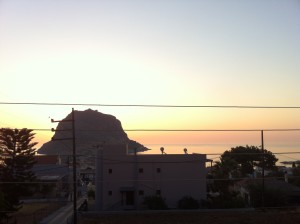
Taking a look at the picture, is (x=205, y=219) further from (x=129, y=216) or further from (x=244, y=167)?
(x=244, y=167)

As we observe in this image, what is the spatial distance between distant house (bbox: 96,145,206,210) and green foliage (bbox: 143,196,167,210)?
1.07 m

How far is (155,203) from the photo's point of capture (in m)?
31.2

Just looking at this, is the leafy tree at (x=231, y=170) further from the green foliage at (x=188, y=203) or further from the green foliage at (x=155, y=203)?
the green foliage at (x=155, y=203)

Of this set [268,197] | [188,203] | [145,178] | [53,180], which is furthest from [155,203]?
[53,180]

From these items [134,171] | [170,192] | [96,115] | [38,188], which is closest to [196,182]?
[170,192]

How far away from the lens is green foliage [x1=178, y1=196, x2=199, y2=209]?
3183 centimetres

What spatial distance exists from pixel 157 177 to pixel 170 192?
1596 mm

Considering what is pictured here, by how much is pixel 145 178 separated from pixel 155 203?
257 cm

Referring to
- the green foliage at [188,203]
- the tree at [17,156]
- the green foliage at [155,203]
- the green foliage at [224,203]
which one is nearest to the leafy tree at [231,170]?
the green foliage at [224,203]

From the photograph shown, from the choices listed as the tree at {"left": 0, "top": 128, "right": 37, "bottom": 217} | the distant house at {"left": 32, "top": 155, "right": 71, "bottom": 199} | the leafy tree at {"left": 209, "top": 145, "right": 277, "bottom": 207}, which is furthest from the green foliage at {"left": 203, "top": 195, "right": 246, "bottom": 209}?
the distant house at {"left": 32, "top": 155, "right": 71, "bottom": 199}

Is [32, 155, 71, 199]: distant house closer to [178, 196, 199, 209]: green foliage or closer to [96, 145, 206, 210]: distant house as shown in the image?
[96, 145, 206, 210]: distant house

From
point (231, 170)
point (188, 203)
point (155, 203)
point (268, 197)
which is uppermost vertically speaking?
point (231, 170)

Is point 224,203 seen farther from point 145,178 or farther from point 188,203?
point 145,178

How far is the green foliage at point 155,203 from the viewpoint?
31.1m
